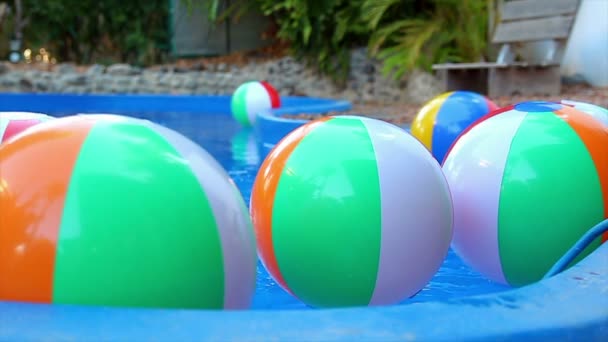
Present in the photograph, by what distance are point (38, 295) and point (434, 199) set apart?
129 cm

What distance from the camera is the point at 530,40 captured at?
29.8 feet

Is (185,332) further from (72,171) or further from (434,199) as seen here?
(434,199)

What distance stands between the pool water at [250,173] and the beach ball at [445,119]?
1.19m

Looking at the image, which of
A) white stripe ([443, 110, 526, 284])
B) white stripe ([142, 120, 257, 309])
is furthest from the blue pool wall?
white stripe ([443, 110, 526, 284])

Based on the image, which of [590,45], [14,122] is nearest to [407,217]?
[14,122]

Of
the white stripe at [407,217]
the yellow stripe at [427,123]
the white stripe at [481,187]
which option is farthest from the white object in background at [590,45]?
the white stripe at [407,217]

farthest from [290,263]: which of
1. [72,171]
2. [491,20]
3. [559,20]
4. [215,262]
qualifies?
[491,20]

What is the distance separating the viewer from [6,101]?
13070mm

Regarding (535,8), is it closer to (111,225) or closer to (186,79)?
(186,79)

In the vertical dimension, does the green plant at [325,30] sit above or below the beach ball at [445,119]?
above

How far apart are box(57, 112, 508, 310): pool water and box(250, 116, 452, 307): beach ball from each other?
0.86 feet

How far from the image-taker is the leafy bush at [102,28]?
1603 centimetres

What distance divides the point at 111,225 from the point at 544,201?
63.2 inches

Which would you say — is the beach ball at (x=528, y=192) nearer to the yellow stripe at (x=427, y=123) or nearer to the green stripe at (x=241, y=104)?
the yellow stripe at (x=427, y=123)
